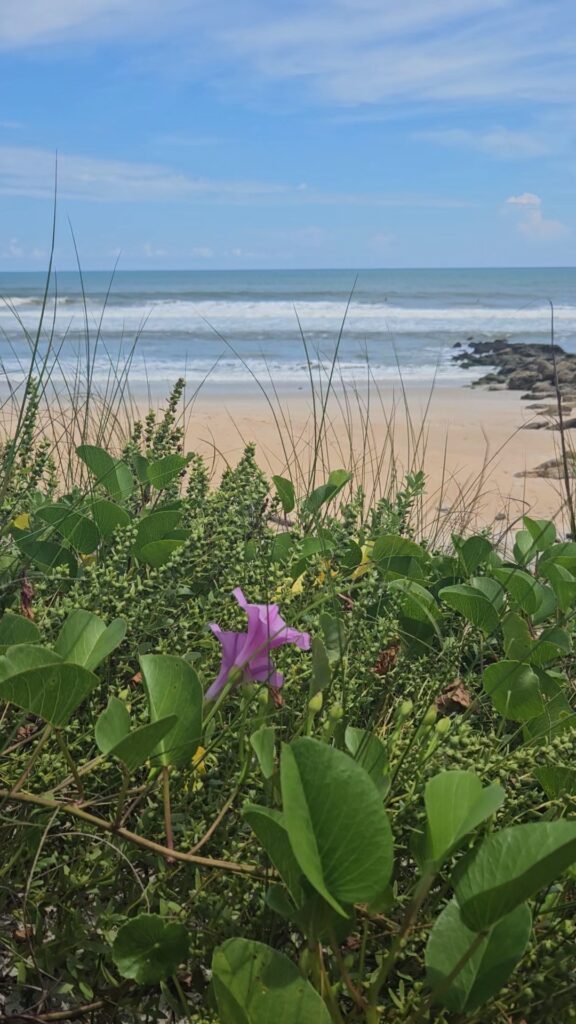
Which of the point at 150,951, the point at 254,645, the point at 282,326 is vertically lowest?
the point at 150,951

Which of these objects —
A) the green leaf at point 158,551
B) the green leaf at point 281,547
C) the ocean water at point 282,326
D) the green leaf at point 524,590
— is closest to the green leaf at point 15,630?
the green leaf at point 158,551

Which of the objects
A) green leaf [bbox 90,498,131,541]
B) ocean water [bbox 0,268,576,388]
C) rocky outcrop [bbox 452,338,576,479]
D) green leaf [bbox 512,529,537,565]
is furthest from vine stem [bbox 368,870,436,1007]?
rocky outcrop [bbox 452,338,576,479]

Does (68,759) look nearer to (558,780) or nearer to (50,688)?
(50,688)

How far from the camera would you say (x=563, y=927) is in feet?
2.61

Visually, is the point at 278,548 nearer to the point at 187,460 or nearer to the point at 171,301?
the point at 187,460

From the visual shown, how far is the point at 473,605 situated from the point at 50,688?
0.57 meters

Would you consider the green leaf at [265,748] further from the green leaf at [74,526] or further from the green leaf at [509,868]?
the green leaf at [74,526]

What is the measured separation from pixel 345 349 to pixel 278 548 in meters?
13.6

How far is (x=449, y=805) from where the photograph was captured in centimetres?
71

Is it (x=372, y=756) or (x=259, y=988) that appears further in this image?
(x=372, y=756)

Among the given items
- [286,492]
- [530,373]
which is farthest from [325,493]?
[530,373]

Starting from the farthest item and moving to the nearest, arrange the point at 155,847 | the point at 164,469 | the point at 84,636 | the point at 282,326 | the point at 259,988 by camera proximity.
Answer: the point at 282,326, the point at 164,469, the point at 84,636, the point at 155,847, the point at 259,988

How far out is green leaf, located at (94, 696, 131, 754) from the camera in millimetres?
821

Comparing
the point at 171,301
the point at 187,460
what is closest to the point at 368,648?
the point at 187,460
